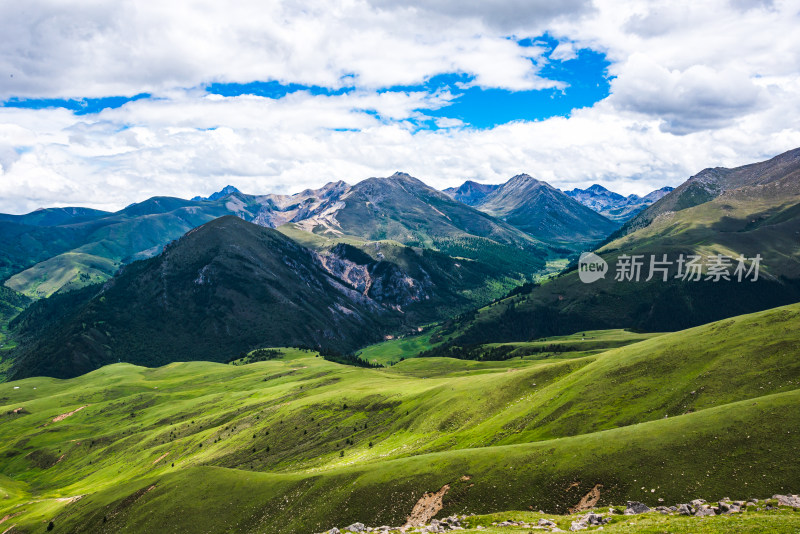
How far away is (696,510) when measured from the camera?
44406 millimetres

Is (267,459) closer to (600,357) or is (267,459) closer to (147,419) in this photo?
(600,357)

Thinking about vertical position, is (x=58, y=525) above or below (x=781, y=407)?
below

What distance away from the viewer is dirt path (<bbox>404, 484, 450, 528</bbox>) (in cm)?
5647

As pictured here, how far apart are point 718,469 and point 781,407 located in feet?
43.6

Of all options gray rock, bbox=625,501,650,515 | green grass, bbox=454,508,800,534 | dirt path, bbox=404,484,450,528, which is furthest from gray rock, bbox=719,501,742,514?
dirt path, bbox=404,484,450,528

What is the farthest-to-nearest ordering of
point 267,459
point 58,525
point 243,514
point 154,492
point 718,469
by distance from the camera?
point 267,459, point 58,525, point 154,492, point 243,514, point 718,469

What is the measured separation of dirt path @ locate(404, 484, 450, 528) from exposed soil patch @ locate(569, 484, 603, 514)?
15.6 metres

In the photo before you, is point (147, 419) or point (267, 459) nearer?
point (267, 459)

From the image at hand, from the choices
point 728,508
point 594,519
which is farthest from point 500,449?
point 728,508

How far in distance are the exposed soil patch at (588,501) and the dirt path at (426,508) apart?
15.6 metres

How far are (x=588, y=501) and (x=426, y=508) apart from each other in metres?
19.0

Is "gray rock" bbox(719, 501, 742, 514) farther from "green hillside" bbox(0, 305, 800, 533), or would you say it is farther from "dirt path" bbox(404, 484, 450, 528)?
"dirt path" bbox(404, 484, 450, 528)

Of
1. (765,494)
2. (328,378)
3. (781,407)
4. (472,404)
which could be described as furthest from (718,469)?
(328,378)

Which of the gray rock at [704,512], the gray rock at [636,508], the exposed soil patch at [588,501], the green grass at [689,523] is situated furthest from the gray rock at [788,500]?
the exposed soil patch at [588,501]
